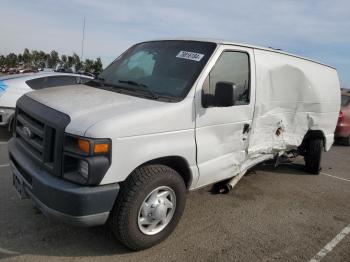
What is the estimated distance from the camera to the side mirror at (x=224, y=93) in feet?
11.9

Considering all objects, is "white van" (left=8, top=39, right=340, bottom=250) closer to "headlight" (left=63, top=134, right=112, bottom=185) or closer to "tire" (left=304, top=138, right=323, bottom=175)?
"headlight" (left=63, top=134, right=112, bottom=185)

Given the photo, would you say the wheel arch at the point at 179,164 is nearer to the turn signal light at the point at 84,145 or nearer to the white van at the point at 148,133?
the white van at the point at 148,133

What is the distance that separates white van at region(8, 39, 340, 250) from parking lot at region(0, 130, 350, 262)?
34cm

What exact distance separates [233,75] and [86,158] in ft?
7.14

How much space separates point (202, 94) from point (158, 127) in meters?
0.70

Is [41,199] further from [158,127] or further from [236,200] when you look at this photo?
[236,200]

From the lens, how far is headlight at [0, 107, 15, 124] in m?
7.54

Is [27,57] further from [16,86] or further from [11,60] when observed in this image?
[16,86]

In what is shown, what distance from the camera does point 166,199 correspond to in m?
3.62

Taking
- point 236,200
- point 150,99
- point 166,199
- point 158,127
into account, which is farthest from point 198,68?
point 236,200

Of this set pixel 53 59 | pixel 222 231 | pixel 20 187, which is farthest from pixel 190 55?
pixel 53 59

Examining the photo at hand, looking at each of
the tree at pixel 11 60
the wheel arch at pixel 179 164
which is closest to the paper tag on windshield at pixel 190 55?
the wheel arch at pixel 179 164

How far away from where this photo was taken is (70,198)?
296 cm

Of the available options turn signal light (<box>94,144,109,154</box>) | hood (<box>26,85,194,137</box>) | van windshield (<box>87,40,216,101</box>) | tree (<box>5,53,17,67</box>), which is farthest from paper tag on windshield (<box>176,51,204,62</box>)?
tree (<box>5,53,17,67</box>)
